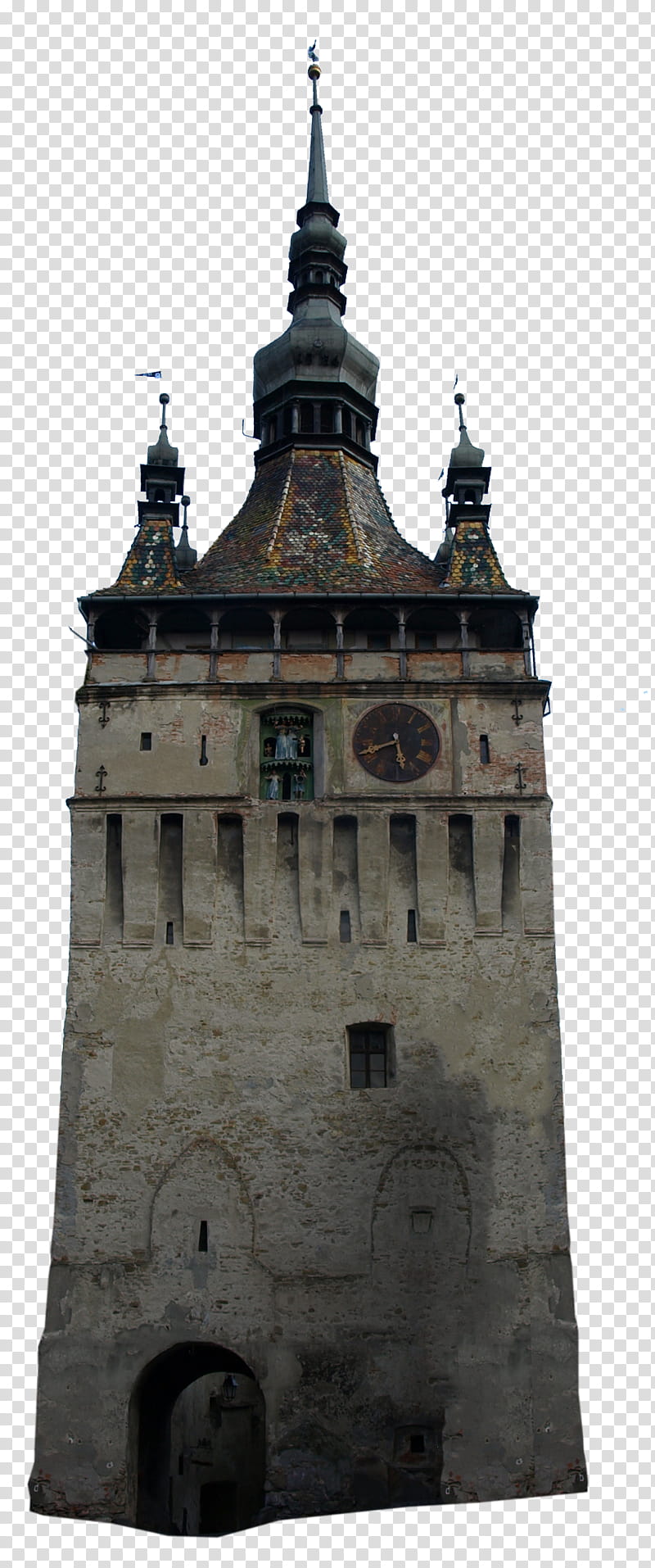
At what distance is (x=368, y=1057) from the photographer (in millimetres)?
22938

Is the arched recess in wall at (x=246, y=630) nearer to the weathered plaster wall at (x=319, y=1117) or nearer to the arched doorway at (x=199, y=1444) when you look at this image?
the weathered plaster wall at (x=319, y=1117)

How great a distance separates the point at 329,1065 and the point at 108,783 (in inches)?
219

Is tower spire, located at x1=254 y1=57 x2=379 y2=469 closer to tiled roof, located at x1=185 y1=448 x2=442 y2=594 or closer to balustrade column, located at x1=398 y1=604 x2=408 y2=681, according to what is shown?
tiled roof, located at x1=185 y1=448 x2=442 y2=594

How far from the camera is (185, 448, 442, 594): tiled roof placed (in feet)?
84.9

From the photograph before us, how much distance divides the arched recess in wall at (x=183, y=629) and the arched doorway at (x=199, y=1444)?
11017 millimetres

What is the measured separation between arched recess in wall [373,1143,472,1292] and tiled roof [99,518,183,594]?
10118 millimetres

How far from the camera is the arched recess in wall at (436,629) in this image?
1008 inches

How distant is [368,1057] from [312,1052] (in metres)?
0.90

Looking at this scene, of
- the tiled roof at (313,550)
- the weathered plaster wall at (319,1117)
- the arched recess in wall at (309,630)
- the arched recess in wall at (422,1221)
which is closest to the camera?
the weathered plaster wall at (319,1117)

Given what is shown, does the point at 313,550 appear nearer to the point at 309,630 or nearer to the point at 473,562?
the point at 309,630

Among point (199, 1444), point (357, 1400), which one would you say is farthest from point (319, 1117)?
point (199, 1444)

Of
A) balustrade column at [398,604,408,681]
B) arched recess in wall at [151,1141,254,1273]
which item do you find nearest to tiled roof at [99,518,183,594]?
balustrade column at [398,604,408,681]

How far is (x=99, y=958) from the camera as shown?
Answer: 23.2 meters

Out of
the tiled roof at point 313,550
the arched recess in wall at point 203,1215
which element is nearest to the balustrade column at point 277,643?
the tiled roof at point 313,550
